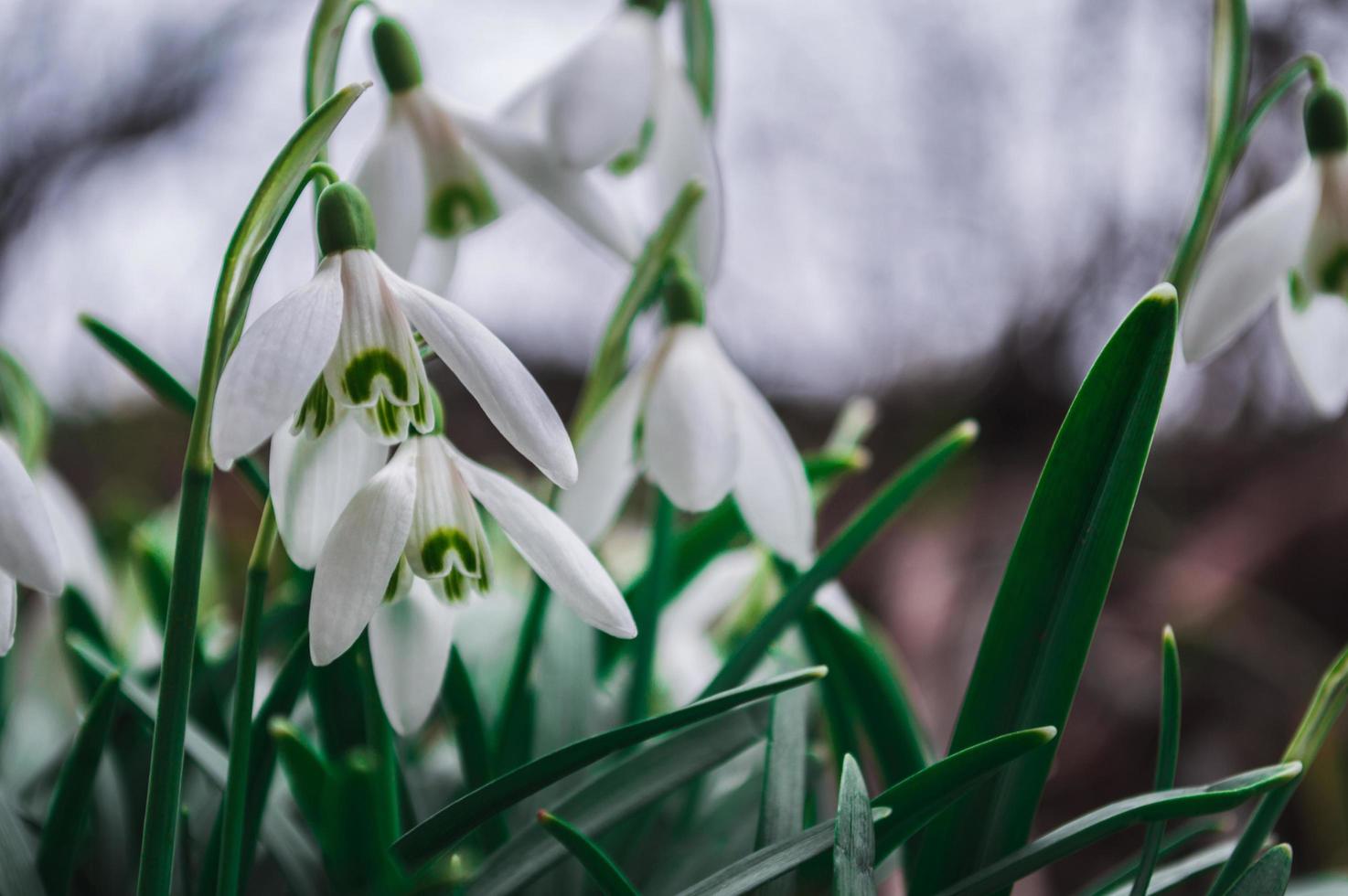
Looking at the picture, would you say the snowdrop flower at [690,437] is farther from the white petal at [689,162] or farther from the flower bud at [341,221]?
the flower bud at [341,221]

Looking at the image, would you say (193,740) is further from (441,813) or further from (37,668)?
(37,668)

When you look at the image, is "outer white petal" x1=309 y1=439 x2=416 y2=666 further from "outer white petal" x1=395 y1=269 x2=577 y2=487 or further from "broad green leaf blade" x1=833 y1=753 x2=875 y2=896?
"broad green leaf blade" x1=833 y1=753 x2=875 y2=896

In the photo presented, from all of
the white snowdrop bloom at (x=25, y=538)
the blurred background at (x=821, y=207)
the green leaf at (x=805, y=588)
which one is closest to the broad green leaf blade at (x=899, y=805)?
the green leaf at (x=805, y=588)

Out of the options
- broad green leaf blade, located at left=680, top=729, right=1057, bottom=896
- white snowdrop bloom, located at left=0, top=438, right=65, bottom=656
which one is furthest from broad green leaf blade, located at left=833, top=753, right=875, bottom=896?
white snowdrop bloom, located at left=0, top=438, right=65, bottom=656

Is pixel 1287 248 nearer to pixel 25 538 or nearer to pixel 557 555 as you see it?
pixel 557 555

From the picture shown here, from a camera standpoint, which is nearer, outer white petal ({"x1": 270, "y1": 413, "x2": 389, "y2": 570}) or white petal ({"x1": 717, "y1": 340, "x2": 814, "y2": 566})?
outer white petal ({"x1": 270, "y1": 413, "x2": 389, "y2": 570})

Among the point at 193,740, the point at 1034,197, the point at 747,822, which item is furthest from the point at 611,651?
the point at 1034,197

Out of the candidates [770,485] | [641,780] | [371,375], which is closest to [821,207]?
[770,485]
